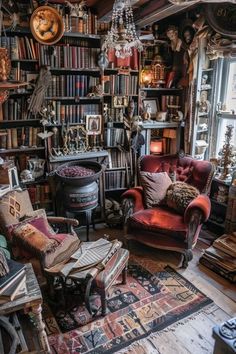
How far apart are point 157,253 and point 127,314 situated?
0.98 metres

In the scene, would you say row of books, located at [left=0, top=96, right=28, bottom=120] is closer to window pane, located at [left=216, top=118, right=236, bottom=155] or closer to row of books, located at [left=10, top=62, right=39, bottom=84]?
row of books, located at [left=10, top=62, right=39, bottom=84]

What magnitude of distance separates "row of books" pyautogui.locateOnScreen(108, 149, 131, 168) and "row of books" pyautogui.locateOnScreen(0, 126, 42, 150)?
985mm

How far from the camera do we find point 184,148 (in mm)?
4082

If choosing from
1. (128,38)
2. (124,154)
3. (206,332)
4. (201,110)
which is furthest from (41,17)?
(206,332)

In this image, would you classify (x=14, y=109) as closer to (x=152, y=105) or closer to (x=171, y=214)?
(x=152, y=105)

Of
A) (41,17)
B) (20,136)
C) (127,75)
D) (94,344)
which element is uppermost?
(41,17)

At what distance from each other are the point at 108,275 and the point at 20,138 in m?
2.03

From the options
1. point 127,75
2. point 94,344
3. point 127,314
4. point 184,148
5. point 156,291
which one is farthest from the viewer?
point 184,148

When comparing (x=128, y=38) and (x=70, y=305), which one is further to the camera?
(x=128, y=38)

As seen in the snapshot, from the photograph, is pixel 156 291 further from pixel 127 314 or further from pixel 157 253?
pixel 157 253

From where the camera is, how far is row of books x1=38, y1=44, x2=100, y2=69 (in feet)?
10.7

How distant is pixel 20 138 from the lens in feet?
11.2

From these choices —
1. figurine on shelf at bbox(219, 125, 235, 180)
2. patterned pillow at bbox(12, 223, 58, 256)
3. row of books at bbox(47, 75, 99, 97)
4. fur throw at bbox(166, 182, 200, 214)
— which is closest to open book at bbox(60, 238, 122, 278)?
patterned pillow at bbox(12, 223, 58, 256)

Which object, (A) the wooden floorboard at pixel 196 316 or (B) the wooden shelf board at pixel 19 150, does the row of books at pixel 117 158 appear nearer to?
(B) the wooden shelf board at pixel 19 150
